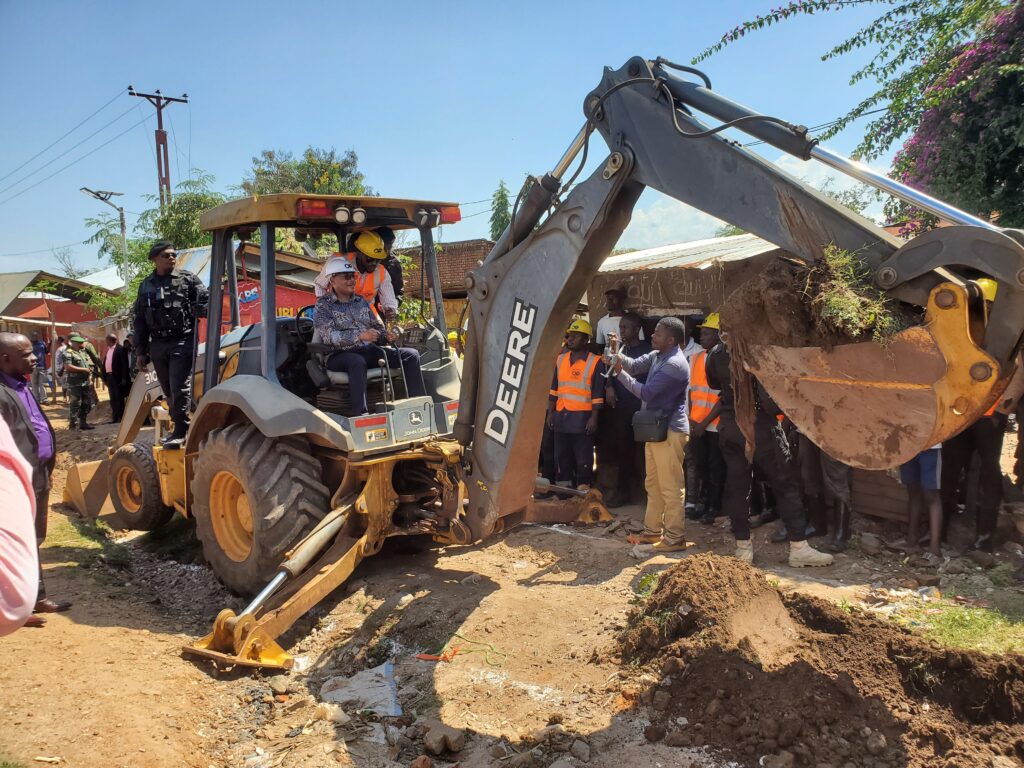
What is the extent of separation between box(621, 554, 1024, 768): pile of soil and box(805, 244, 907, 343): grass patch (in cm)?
166

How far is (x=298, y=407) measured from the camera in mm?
4711

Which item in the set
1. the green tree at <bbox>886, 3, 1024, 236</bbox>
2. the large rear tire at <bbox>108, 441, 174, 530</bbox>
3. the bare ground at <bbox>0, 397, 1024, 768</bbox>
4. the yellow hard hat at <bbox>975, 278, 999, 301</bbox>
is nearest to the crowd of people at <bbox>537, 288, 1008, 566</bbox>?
the bare ground at <bbox>0, 397, 1024, 768</bbox>

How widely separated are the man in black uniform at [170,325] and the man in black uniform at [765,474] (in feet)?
14.9

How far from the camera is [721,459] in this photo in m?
7.14

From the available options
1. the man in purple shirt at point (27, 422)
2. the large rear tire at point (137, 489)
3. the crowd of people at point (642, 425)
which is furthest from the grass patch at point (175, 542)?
the man in purple shirt at point (27, 422)

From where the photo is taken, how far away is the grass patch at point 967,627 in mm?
4121

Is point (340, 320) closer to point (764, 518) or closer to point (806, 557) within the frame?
point (806, 557)

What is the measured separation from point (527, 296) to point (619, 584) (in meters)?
2.50

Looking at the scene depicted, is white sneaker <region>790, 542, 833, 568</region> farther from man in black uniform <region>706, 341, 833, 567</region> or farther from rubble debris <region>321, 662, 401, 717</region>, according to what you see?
rubble debris <region>321, 662, 401, 717</region>

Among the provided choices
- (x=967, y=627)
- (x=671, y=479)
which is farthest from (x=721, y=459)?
(x=967, y=627)

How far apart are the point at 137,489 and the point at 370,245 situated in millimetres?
3599

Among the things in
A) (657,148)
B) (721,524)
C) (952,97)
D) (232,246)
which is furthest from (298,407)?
(952,97)

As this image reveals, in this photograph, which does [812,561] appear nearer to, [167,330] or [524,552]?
[524,552]

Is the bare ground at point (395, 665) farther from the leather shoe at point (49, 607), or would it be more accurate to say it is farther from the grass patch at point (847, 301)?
the grass patch at point (847, 301)
